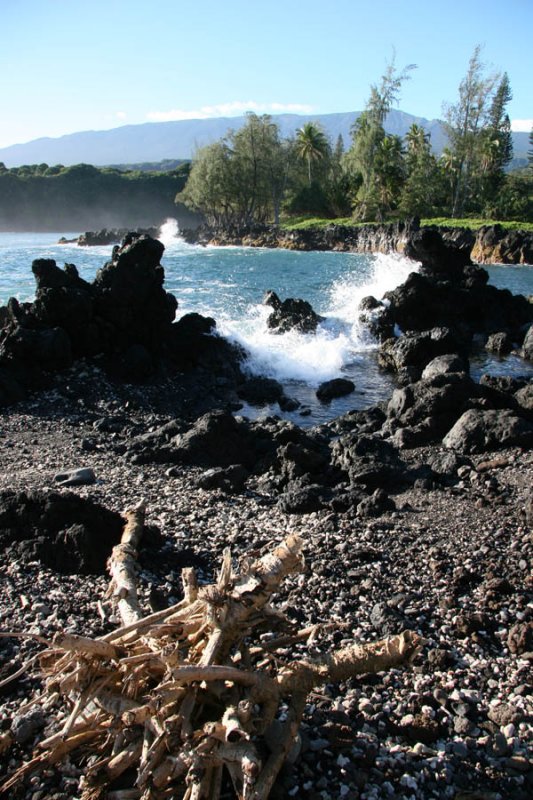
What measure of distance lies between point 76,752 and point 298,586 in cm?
319

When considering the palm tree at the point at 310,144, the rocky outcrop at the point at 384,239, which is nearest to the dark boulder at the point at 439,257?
the rocky outcrop at the point at 384,239

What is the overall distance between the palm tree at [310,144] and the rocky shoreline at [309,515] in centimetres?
8479

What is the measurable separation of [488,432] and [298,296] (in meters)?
25.3

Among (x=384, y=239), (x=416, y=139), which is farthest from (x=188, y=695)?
(x=416, y=139)

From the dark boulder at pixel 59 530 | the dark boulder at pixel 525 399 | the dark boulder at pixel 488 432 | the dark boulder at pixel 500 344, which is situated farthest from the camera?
the dark boulder at pixel 500 344

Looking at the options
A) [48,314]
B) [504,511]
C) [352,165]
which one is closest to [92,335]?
[48,314]

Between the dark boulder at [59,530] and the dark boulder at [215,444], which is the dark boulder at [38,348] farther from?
the dark boulder at [59,530]

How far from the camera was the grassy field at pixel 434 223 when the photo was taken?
220 feet

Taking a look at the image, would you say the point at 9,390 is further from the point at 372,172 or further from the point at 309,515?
the point at 372,172

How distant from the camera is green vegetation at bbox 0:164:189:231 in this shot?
449 ft

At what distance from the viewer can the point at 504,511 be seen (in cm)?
902

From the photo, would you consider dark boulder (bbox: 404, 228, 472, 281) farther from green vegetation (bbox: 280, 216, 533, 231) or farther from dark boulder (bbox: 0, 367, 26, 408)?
green vegetation (bbox: 280, 216, 533, 231)

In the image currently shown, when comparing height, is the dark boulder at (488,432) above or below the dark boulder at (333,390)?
above

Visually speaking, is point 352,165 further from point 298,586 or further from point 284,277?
point 298,586
